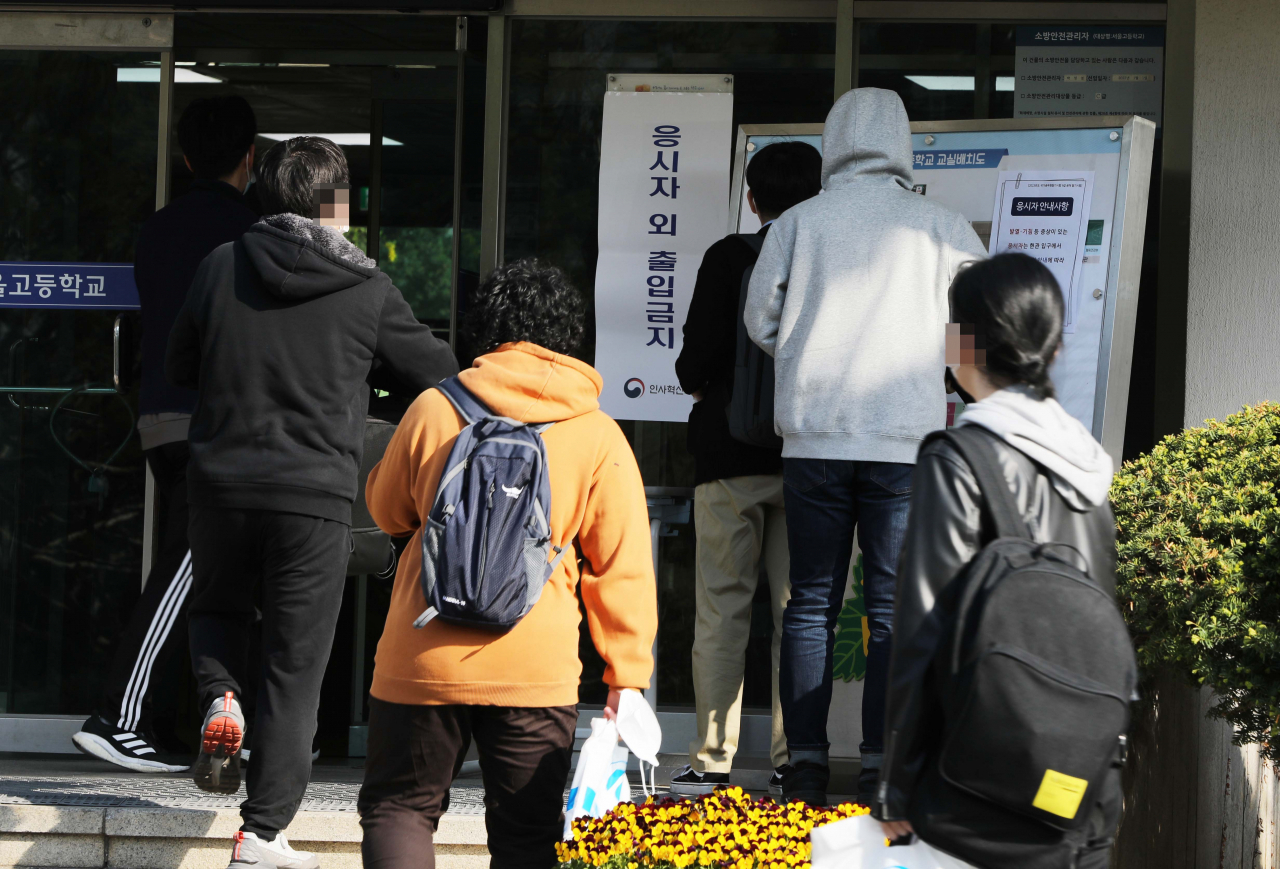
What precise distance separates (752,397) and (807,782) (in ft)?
3.72

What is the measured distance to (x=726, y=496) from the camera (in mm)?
4457

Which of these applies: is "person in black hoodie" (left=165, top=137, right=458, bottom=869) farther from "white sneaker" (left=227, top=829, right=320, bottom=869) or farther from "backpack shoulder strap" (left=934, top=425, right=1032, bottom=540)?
"backpack shoulder strap" (left=934, top=425, right=1032, bottom=540)

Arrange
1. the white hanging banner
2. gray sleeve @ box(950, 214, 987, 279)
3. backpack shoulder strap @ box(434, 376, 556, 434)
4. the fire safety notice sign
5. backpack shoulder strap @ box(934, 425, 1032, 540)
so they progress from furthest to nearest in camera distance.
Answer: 1. the white hanging banner
2. the fire safety notice sign
3. gray sleeve @ box(950, 214, 987, 279)
4. backpack shoulder strap @ box(434, 376, 556, 434)
5. backpack shoulder strap @ box(934, 425, 1032, 540)

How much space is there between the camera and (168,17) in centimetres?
Answer: 565

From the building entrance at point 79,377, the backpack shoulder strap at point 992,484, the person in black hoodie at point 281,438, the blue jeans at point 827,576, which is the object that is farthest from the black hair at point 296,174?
the backpack shoulder strap at point 992,484

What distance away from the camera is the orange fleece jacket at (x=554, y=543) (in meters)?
2.85

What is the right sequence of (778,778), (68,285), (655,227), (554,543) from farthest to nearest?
(68,285) < (655,227) < (778,778) < (554,543)

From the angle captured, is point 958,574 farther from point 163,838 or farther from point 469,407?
point 163,838

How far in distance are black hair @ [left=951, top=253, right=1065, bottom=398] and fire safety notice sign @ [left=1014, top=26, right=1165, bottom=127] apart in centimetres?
310

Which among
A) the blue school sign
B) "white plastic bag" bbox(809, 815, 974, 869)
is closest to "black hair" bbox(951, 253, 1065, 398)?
"white plastic bag" bbox(809, 815, 974, 869)

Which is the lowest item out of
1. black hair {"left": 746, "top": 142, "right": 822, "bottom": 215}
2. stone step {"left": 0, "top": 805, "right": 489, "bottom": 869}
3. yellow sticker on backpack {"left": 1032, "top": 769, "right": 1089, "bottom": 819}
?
stone step {"left": 0, "top": 805, "right": 489, "bottom": 869}

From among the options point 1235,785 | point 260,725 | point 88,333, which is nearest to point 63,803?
point 260,725

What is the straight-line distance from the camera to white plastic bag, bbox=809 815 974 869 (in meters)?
2.23

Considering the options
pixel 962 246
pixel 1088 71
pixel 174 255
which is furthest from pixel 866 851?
pixel 1088 71
